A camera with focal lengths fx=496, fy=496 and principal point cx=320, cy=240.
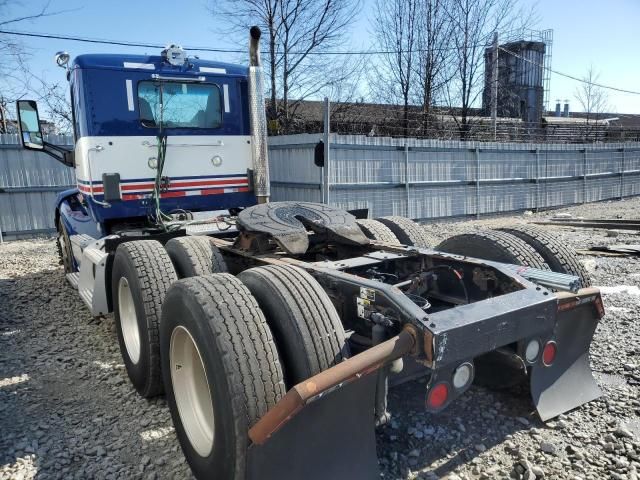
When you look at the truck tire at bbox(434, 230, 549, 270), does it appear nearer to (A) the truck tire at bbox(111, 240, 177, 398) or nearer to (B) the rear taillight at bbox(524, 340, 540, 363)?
(B) the rear taillight at bbox(524, 340, 540, 363)

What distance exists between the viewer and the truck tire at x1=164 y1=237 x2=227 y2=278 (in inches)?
147

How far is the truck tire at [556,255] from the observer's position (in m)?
3.49

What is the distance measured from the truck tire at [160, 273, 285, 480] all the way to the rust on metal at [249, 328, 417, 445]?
0.15 m

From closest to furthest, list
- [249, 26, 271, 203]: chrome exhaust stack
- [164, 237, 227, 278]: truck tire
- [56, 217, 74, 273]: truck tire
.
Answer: [164, 237, 227, 278]: truck tire → [249, 26, 271, 203]: chrome exhaust stack → [56, 217, 74, 273]: truck tire

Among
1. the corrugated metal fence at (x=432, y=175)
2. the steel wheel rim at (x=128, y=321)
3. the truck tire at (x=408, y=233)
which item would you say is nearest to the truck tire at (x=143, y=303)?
the steel wheel rim at (x=128, y=321)

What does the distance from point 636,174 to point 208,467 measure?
2333 cm

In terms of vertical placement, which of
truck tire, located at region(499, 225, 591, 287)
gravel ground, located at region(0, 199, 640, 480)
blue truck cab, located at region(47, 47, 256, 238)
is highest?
blue truck cab, located at region(47, 47, 256, 238)

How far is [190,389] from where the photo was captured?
290 centimetres

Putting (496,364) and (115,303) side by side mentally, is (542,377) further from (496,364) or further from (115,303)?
(115,303)

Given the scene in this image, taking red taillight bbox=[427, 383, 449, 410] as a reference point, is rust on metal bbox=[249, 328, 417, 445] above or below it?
Answer: above

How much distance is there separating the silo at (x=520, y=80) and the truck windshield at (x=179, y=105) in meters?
19.8

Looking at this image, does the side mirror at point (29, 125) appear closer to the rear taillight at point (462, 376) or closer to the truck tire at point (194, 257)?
the truck tire at point (194, 257)

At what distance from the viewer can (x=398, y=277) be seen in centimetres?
368

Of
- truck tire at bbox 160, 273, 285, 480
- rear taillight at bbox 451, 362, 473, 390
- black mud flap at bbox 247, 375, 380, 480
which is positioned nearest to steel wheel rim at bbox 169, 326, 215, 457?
truck tire at bbox 160, 273, 285, 480
